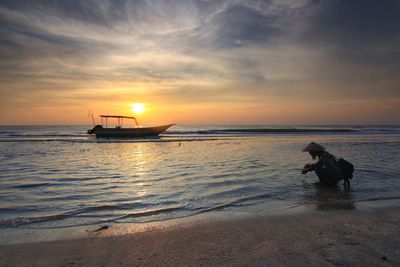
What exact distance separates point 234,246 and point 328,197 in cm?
461

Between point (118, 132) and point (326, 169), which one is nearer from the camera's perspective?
point (326, 169)

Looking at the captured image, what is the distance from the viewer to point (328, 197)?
25.6 ft

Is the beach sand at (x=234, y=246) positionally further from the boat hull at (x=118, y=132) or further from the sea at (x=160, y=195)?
the boat hull at (x=118, y=132)

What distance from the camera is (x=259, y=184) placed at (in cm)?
945

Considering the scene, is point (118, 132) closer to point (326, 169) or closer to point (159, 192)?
point (159, 192)

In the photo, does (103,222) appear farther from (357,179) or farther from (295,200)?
(357,179)

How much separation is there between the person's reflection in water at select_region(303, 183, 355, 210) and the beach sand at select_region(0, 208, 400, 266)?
1176 mm

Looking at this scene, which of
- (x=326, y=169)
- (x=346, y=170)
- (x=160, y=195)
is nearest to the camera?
(x=160, y=195)

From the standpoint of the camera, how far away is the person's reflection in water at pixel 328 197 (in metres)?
6.84

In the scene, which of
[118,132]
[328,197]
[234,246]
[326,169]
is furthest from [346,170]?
[118,132]

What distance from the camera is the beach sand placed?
12.6ft

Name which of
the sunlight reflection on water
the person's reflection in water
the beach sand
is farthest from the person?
the beach sand

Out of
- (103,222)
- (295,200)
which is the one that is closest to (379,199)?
(295,200)

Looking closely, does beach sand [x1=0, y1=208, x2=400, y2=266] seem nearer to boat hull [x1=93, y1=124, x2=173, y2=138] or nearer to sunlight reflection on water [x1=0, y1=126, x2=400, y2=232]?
sunlight reflection on water [x1=0, y1=126, x2=400, y2=232]
